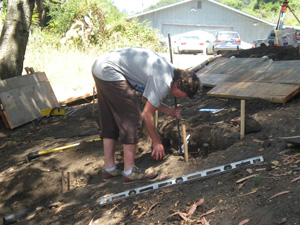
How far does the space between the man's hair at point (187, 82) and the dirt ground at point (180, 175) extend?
0.85 meters

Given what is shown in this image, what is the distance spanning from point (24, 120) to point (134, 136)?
13.8ft

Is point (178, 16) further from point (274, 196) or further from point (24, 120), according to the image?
point (274, 196)

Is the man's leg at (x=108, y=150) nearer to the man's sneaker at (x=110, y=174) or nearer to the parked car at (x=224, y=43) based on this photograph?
the man's sneaker at (x=110, y=174)

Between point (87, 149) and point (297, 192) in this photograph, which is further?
point (87, 149)

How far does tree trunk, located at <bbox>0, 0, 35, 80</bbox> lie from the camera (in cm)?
680

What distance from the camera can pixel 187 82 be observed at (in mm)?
3133

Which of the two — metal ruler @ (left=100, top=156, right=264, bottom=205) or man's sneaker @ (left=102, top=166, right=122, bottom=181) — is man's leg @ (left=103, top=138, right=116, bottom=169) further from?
metal ruler @ (left=100, top=156, right=264, bottom=205)

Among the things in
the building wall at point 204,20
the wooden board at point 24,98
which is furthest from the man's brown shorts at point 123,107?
the building wall at point 204,20

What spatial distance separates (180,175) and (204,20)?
3534 cm

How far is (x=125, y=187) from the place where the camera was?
3443mm

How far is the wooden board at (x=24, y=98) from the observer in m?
6.44

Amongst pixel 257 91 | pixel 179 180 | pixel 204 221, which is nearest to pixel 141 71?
pixel 179 180

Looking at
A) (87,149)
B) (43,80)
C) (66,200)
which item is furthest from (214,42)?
(66,200)

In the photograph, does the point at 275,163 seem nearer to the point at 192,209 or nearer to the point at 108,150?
the point at 192,209
